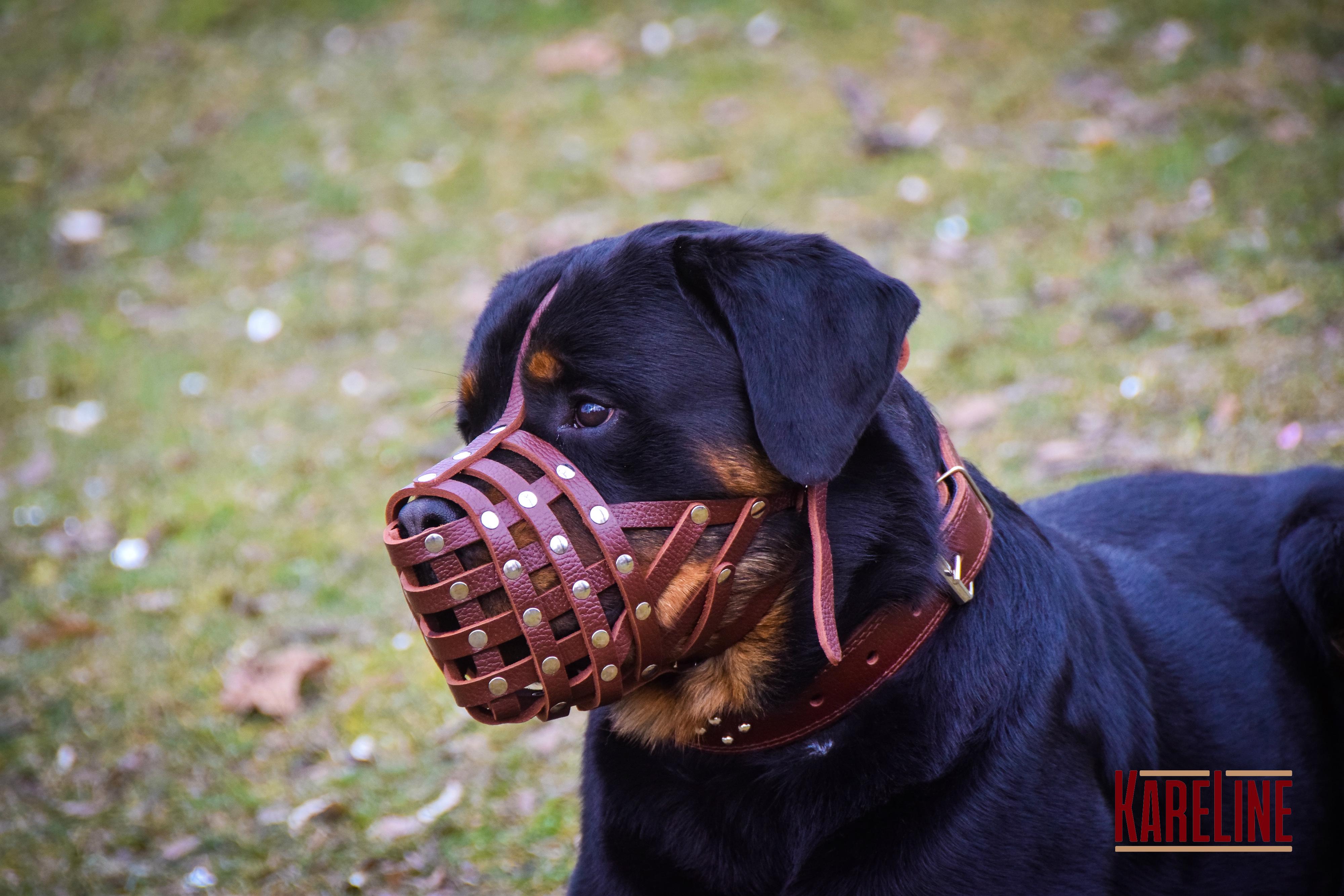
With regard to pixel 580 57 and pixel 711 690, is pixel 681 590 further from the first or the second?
pixel 580 57

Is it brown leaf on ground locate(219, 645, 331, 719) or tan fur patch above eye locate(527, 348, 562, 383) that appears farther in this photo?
brown leaf on ground locate(219, 645, 331, 719)

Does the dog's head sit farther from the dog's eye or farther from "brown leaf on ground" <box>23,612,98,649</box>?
"brown leaf on ground" <box>23,612,98,649</box>

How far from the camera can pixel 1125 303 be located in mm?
6035

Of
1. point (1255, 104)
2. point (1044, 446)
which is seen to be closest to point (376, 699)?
point (1044, 446)

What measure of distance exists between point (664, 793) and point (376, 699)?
2.34 meters

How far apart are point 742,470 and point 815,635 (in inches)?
15.5

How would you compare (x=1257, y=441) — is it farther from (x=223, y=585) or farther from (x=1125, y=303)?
(x=223, y=585)

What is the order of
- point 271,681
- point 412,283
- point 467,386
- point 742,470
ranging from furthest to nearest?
point 412,283
point 271,681
point 467,386
point 742,470

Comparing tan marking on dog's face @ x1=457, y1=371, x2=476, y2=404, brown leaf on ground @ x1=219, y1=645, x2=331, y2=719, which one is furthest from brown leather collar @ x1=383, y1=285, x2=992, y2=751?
brown leaf on ground @ x1=219, y1=645, x2=331, y2=719

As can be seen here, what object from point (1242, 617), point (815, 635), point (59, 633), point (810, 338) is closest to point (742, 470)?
point (810, 338)

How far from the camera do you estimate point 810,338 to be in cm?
224

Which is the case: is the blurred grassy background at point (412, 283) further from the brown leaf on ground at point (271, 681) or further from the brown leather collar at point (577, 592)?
the brown leather collar at point (577, 592)

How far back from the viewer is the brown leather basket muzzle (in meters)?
2.17

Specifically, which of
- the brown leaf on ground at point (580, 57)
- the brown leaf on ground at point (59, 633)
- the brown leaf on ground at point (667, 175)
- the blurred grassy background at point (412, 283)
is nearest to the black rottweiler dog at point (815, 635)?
the blurred grassy background at point (412, 283)
